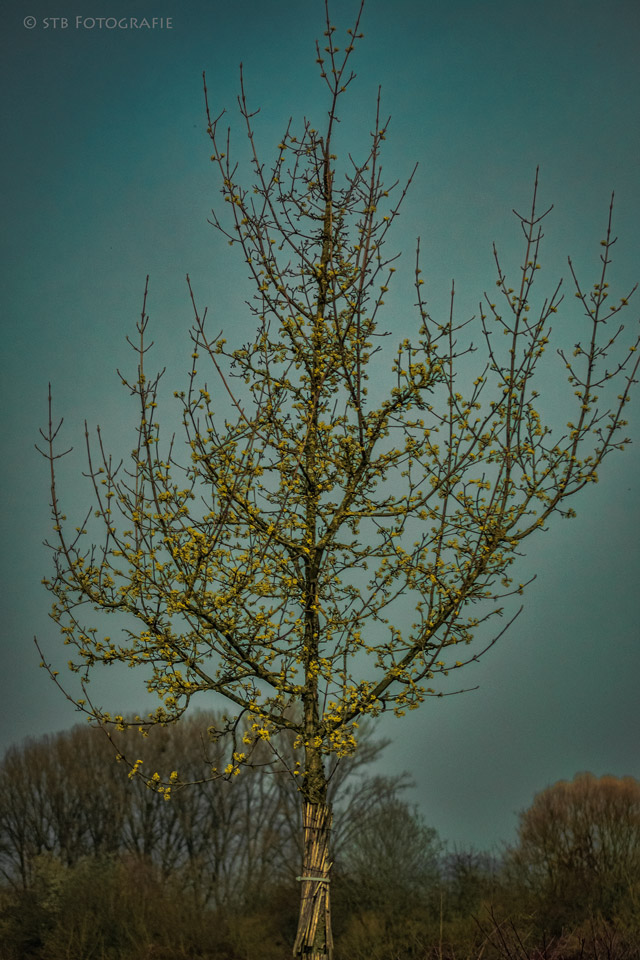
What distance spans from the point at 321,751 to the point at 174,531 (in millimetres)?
1578

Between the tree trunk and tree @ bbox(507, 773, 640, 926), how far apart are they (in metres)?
7.28

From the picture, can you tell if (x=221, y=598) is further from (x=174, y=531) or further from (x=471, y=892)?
(x=471, y=892)

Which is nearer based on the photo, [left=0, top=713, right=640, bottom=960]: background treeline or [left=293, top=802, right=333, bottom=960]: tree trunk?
[left=293, top=802, right=333, bottom=960]: tree trunk

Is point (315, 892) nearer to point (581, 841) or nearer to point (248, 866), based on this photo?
point (581, 841)

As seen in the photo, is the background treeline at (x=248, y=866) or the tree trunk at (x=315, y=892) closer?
the tree trunk at (x=315, y=892)

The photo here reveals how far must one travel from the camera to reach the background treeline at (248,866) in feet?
34.2

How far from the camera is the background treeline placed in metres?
10.4

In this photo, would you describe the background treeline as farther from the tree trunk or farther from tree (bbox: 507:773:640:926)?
the tree trunk

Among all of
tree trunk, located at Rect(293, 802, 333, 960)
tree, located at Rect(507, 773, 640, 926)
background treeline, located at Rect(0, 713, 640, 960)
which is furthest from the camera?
tree, located at Rect(507, 773, 640, 926)

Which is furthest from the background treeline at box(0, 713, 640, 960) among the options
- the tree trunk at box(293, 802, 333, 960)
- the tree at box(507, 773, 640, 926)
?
the tree trunk at box(293, 802, 333, 960)

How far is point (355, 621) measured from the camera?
541 cm

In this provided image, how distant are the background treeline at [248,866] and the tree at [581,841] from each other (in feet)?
0.08

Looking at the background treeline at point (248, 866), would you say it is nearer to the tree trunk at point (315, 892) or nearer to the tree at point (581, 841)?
the tree at point (581, 841)

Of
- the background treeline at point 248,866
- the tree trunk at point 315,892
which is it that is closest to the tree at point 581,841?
the background treeline at point 248,866
